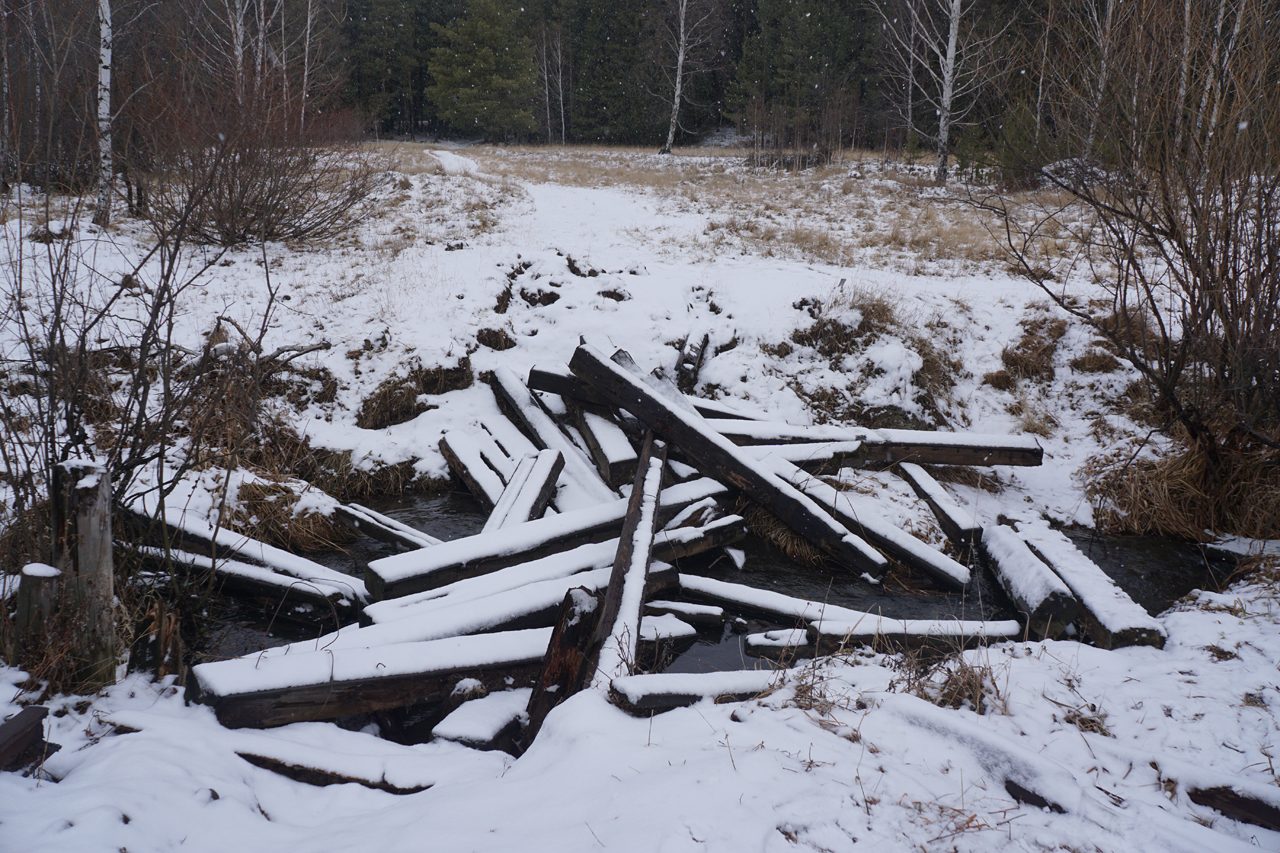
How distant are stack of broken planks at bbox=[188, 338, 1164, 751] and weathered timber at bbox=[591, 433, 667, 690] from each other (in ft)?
0.05

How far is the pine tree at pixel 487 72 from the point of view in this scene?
1688 inches

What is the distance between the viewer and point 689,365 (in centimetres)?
832

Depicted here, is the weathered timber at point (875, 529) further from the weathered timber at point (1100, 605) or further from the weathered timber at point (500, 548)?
the weathered timber at point (500, 548)

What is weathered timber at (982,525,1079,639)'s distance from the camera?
454 centimetres

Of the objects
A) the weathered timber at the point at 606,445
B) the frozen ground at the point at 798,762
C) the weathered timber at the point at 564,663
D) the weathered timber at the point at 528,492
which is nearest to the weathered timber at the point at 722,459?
the weathered timber at the point at 606,445

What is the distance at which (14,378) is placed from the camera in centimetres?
688

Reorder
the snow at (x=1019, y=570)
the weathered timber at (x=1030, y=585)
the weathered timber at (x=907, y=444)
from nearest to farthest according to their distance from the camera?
the weathered timber at (x=1030, y=585), the snow at (x=1019, y=570), the weathered timber at (x=907, y=444)

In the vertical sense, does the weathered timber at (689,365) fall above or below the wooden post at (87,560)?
above

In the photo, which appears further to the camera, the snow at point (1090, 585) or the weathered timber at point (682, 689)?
the snow at point (1090, 585)

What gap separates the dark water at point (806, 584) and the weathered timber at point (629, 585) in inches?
20.2

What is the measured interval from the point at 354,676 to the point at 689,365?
560 centimetres

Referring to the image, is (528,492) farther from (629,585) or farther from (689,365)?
(689,365)

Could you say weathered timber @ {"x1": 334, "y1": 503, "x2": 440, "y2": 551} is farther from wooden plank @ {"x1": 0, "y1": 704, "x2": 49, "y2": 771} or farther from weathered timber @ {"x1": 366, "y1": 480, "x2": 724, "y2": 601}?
wooden plank @ {"x1": 0, "y1": 704, "x2": 49, "y2": 771}

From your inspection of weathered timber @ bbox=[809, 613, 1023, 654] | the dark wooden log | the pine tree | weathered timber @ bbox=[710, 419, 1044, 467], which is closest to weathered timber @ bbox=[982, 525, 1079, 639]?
weathered timber @ bbox=[809, 613, 1023, 654]
